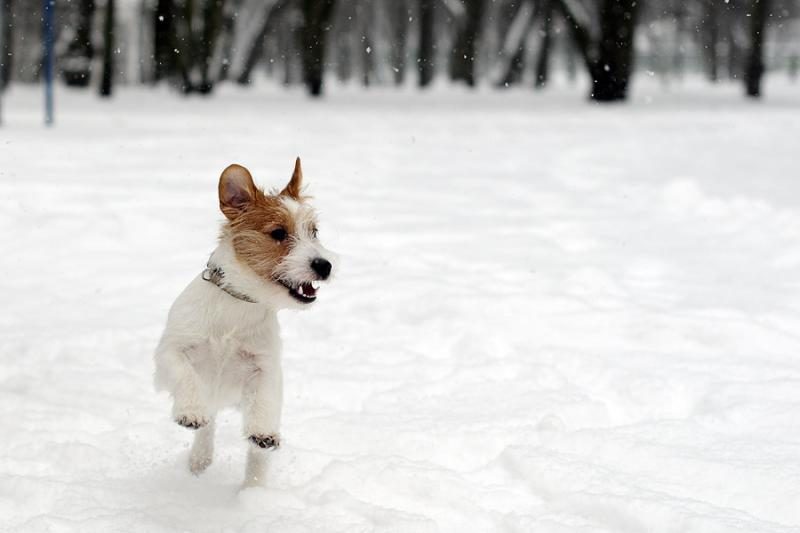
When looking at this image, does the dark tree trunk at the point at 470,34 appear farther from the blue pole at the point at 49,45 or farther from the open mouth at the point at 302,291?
the open mouth at the point at 302,291

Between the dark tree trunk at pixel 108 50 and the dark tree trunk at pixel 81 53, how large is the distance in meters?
4.66

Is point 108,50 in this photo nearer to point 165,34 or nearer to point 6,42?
point 165,34

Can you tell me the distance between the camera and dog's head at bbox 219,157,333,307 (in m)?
3.86

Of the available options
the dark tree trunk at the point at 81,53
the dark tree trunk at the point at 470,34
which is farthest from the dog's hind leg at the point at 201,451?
the dark tree trunk at the point at 470,34

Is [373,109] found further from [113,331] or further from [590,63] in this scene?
[113,331]

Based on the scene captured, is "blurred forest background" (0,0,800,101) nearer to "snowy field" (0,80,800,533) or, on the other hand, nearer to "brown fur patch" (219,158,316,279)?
"snowy field" (0,80,800,533)

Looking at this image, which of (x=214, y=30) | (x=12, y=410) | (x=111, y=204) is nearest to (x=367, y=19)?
(x=214, y=30)

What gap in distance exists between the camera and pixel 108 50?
75.4ft

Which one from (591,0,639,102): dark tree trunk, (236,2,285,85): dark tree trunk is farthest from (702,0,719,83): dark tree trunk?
(236,2,285,85): dark tree trunk

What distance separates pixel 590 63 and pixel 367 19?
112 feet

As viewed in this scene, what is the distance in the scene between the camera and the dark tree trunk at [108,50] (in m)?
22.2

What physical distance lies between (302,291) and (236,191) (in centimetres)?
47

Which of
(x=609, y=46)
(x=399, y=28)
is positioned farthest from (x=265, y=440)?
(x=399, y=28)

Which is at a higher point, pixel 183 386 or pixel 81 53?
pixel 81 53
